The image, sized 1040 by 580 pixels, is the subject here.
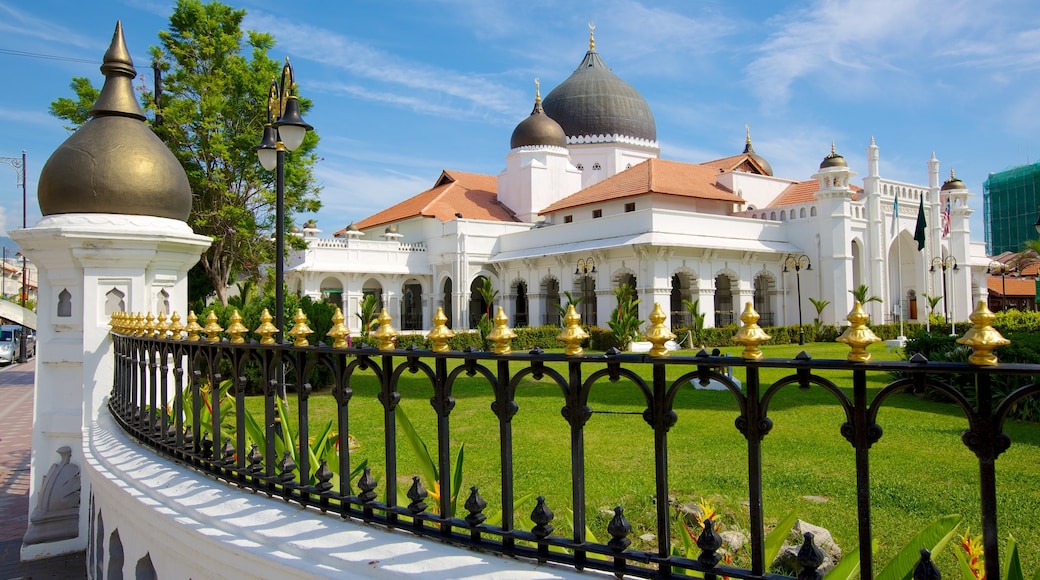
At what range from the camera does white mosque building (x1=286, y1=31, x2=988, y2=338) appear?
26.6 metres

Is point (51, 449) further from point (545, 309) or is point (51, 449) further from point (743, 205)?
point (743, 205)

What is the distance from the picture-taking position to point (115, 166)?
5.00 meters

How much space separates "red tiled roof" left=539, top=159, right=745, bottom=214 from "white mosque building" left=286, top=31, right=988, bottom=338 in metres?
0.10

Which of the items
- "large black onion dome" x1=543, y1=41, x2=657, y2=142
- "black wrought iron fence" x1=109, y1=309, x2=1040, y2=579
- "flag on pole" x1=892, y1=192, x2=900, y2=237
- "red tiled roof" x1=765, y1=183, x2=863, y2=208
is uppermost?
"large black onion dome" x1=543, y1=41, x2=657, y2=142

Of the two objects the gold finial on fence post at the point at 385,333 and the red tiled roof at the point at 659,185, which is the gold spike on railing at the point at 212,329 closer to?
the gold finial on fence post at the point at 385,333

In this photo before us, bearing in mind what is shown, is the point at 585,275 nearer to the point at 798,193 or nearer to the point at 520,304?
the point at 520,304

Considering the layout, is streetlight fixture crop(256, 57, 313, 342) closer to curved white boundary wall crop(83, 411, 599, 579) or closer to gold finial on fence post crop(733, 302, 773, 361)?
curved white boundary wall crop(83, 411, 599, 579)

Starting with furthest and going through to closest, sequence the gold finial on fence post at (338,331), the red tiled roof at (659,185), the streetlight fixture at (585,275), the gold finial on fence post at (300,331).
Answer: the red tiled roof at (659,185), the streetlight fixture at (585,275), the gold finial on fence post at (300,331), the gold finial on fence post at (338,331)

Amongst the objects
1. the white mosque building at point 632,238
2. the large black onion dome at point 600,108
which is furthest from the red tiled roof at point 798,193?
the large black onion dome at point 600,108

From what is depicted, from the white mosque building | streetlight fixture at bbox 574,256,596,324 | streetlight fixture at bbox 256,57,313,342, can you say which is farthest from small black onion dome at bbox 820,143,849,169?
streetlight fixture at bbox 256,57,313,342

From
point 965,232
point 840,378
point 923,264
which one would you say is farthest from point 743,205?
point 840,378

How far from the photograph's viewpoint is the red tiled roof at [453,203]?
3462 centimetres

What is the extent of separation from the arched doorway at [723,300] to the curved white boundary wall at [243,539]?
2748 centimetres

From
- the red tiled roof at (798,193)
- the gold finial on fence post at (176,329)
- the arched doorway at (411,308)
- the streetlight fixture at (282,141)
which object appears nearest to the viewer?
the gold finial on fence post at (176,329)
